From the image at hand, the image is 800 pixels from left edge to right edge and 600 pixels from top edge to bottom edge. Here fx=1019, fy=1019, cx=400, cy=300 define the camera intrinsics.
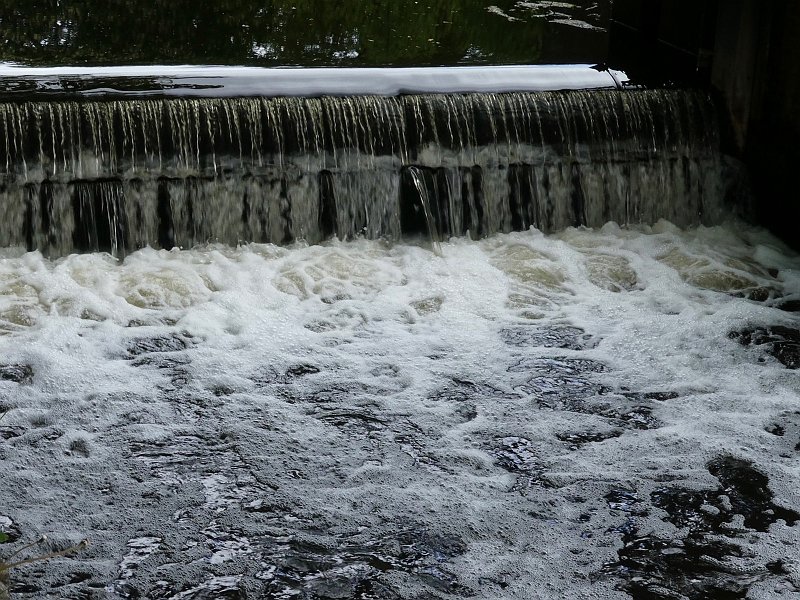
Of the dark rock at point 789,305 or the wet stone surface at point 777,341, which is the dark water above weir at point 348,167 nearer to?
the dark rock at point 789,305

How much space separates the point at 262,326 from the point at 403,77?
2.72 metres

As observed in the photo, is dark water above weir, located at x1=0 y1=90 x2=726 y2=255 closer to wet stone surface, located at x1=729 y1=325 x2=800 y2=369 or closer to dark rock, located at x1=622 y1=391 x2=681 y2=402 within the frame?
wet stone surface, located at x1=729 y1=325 x2=800 y2=369

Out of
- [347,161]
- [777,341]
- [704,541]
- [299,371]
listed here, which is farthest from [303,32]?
[704,541]

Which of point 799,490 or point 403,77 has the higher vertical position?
point 403,77

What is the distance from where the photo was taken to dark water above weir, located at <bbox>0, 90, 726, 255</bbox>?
22.4 feet

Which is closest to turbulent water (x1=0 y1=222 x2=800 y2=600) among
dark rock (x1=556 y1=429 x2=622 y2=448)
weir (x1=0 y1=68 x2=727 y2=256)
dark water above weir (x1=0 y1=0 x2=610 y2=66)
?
dark rock (x1=556 y1=429 x2=622 y2=448)

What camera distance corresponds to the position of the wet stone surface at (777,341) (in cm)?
590

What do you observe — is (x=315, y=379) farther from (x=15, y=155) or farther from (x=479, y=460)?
(x=15, y=155)

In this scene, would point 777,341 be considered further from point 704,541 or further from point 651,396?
point 704,541

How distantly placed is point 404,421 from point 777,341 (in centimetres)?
246

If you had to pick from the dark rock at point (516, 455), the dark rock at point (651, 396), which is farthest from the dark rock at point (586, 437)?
the dark rock at point (651, 396)

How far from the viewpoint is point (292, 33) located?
9211 millimetres

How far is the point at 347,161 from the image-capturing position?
7258 millimetres

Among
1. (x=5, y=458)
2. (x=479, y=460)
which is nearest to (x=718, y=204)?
(x=479, y=460)
